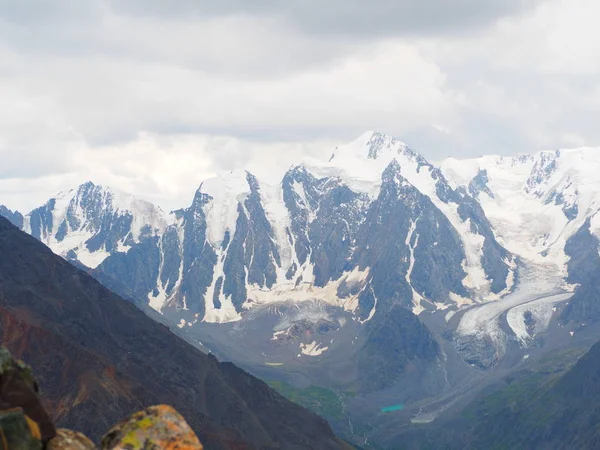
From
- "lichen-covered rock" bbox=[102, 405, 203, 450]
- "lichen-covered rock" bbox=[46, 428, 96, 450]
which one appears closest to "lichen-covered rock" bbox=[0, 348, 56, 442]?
"lichen-covered rock" bbox=[46, 428, 96, 450]

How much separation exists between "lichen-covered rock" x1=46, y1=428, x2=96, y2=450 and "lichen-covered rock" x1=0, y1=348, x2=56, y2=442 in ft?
1.01

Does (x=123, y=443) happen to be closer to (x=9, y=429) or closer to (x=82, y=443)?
(x=82, y=443)

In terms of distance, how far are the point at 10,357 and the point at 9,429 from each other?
9.51ft

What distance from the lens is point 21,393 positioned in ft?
85.6

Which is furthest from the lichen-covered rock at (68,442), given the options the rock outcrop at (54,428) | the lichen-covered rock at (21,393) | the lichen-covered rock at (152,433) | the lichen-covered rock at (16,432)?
the lichen-covered rock at (16,432)

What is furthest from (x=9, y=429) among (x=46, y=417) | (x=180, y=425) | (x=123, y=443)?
(x=180, y=425)

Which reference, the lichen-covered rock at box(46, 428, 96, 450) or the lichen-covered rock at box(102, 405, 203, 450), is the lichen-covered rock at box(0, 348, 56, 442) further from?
the lichen-covered rock at box(102, 405, 203, 450)

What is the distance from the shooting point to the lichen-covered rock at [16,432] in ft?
79.4

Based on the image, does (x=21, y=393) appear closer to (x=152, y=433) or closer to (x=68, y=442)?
(x=68, y=442)

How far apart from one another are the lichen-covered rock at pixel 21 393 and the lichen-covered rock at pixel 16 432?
2.06ft

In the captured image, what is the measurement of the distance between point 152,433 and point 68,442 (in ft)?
9.42

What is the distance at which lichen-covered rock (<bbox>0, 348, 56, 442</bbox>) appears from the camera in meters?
26.0

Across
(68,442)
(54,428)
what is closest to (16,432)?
(54,428)

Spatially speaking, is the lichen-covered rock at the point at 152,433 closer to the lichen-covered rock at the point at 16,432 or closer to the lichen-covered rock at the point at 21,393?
the lichen-covered rock at the point at 21,393
